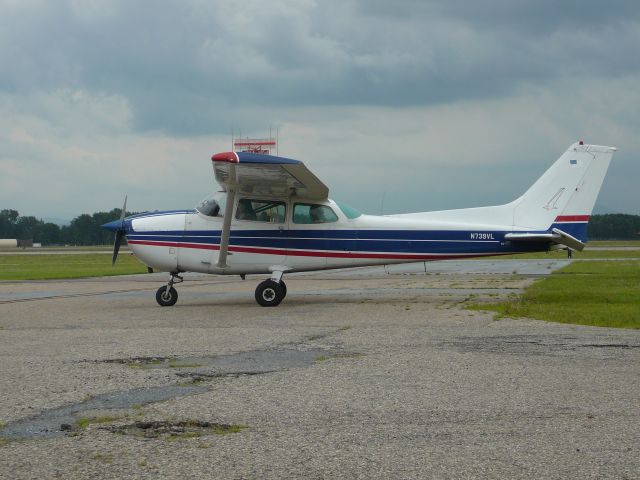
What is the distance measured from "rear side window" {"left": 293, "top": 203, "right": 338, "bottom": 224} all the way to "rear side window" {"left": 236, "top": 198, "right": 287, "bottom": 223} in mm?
282

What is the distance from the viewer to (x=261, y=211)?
53.0 feet

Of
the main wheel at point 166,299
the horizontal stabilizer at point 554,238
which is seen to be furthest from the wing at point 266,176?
the horizontal stabilizer at point 554,238

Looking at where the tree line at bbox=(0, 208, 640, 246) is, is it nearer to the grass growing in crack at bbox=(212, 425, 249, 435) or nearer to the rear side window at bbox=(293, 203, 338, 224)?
the rear side window at bbox=(293, 203, 338, 224)

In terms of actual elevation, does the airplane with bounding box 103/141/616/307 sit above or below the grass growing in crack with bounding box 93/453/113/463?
above

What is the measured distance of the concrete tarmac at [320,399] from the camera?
14.7 ft

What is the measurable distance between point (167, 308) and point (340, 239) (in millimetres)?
3958

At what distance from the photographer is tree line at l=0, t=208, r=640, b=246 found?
14462cm

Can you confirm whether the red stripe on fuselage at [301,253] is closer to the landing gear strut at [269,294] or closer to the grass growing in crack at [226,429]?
the landing gear strut at [269,294]

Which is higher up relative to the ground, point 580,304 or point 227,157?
point 227,157

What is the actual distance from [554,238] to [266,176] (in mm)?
6312

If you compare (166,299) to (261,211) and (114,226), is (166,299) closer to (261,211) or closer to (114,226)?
(114,226)

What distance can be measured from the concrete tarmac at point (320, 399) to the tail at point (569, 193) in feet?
16.2

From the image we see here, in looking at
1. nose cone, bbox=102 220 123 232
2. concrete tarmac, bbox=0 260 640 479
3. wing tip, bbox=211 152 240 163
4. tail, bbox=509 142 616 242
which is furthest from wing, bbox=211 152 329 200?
tail, bbox=509 142 616 242

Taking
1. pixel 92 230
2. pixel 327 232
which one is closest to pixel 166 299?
pixel 327 232
